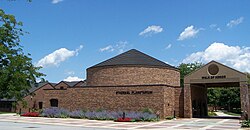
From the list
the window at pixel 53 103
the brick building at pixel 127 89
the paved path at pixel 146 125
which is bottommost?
the paved path at pixel 146 125

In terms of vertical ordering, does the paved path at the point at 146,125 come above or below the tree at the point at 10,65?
below

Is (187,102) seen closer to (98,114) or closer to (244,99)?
(244,99)

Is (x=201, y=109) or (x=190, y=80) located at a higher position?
(x=190, y=80)

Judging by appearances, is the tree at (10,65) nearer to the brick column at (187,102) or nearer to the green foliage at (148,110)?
the green foliage at (148,110)

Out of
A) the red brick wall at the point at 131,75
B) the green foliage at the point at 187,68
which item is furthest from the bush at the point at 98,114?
the green foliage at the point at 187,68

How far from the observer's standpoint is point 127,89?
35094 millimetres

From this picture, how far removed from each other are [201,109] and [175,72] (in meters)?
6.75

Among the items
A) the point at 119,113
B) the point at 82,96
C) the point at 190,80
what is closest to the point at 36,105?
the point at 82,96

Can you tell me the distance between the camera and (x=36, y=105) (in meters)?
56.1

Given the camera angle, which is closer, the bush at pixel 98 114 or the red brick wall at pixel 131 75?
the bush at pixel 98 114

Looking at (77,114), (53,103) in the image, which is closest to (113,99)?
(77,114)

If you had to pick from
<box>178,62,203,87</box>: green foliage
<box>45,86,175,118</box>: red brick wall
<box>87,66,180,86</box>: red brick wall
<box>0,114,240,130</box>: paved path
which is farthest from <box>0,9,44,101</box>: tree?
<box>178,62,203,87</box>: green foliage

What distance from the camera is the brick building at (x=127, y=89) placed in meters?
33.9

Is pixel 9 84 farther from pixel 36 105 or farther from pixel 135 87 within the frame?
pixel 36 105
